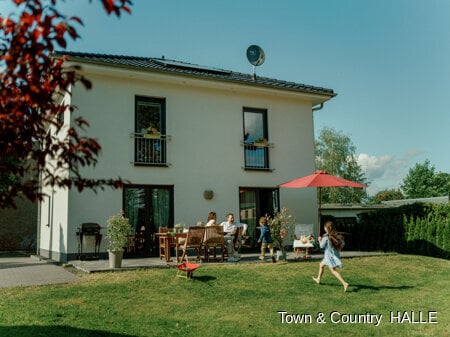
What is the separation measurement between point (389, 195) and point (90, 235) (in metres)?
58.5

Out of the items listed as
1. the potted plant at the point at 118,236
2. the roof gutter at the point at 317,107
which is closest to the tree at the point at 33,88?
the potted plant at the point at 118,236

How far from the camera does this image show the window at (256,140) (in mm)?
15406

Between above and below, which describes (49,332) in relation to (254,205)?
below

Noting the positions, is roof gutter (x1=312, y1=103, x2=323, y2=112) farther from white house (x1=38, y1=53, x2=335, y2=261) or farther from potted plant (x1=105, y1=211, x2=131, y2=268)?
potted plant (x1=105, y1=211, x2=131, y2=268)

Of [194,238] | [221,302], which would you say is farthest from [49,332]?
[194,238]

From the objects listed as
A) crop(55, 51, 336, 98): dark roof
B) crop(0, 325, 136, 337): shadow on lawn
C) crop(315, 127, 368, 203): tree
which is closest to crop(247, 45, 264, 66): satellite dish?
crop(55, 51, 336, 98): dark roof

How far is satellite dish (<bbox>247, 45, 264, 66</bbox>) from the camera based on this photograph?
17.3m

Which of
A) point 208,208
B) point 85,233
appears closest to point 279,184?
point 208,208

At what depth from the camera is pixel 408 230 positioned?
14602mm

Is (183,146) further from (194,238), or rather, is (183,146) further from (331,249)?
(331,249)

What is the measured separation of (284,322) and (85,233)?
740 cm

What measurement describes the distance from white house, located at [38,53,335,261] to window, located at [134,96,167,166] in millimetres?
33

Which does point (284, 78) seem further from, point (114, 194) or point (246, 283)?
point (246, 283)

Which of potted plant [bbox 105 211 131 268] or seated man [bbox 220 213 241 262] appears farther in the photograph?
seated man [bbox 220 213 241 262]
